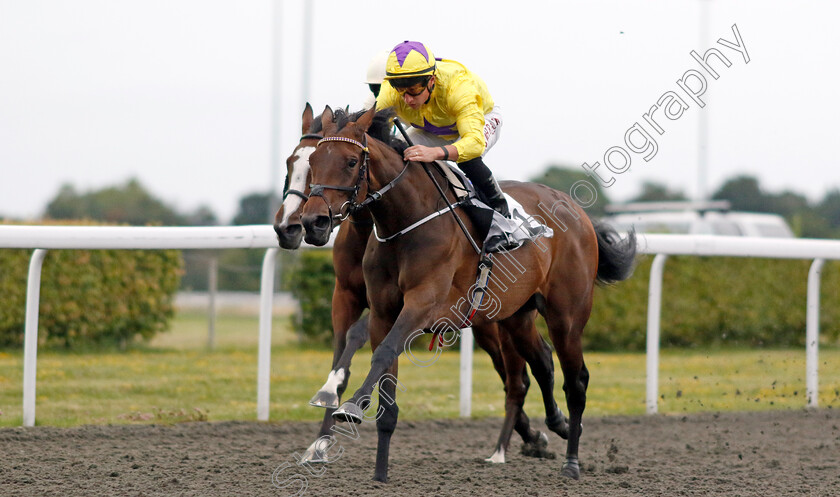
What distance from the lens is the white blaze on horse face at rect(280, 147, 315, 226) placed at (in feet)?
11.9

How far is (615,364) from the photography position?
9766 millimetres

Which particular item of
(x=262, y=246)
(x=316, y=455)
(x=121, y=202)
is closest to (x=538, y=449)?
(x=316, y=455)

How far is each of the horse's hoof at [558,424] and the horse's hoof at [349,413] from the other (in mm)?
1814

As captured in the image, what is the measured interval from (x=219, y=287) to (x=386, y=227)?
11.6 metres

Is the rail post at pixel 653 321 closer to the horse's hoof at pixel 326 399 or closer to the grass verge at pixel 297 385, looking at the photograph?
the grass verge at pixel 297 385

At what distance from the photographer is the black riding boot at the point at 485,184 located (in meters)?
4.55

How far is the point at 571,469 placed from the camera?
476 cm

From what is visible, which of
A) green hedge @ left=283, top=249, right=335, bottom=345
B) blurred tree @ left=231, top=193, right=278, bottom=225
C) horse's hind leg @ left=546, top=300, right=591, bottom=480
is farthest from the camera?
blurred tree @ left=231, top=193, right=278, bottom=225

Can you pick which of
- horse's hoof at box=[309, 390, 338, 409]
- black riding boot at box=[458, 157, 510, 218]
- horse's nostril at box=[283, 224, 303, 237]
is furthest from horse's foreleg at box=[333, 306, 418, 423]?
black riding boot at box=[458, 157, 510, 218]

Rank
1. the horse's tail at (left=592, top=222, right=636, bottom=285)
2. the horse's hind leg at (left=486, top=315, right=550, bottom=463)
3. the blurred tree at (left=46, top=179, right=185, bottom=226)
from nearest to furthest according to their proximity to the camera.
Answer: the horse's hind leg at (left=486, top=315, right=550, bottom=463) < the horse's tail at (left=592, top=222, right=636, bottom=285) < the blurred tree at (left=46, top=179, right=185, bottom=226)

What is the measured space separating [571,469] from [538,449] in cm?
67

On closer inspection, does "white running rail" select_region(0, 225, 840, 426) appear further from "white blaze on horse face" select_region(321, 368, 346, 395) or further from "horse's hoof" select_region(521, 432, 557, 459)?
"white blaze on horse face" select_region(321, 368, 346, 395)

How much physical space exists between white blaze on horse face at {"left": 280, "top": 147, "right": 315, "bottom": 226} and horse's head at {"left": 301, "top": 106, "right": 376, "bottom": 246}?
0.03m

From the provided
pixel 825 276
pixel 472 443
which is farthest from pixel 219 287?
pixel 472 443
